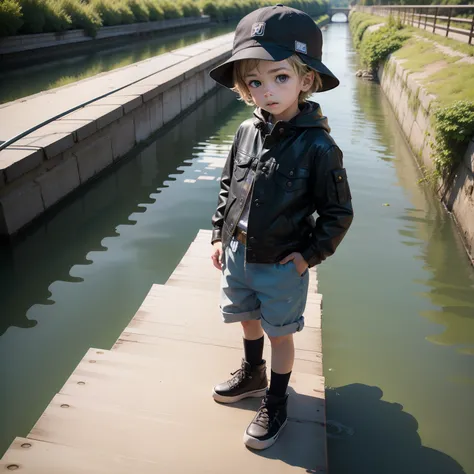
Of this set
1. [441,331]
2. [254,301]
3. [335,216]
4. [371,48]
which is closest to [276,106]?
[335,216]

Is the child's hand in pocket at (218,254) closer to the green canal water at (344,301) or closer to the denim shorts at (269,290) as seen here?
the denim shorts at (269,290)

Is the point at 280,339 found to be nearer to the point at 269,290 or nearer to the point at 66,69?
the point at 269,290

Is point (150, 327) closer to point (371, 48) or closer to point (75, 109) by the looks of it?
point (75, 109)

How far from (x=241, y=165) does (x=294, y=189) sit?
264mm

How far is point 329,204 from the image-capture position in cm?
166

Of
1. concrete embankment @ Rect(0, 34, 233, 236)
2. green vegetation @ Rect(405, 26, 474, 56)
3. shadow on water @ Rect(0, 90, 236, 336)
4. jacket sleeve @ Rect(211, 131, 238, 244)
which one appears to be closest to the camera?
jacket sleeve @ Rect(211, 131, 238, 244)

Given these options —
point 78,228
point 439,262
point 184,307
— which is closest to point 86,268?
point 78,228

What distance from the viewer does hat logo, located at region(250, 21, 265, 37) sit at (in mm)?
1556

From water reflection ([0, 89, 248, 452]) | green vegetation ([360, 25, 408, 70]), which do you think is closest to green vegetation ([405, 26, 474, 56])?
green vegetation ([360, 25, 408, 70])

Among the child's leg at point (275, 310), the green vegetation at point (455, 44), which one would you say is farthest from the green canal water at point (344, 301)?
the green vegetation at point (455, 44)

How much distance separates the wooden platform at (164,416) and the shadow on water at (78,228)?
57.6 inches

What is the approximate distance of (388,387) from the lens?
2.91m

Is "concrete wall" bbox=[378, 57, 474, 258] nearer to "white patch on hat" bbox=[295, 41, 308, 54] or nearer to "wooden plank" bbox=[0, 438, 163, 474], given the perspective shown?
"white patch on hat" bbox=[295, 41, 308, 54]

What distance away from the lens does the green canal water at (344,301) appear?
261 centimetres
